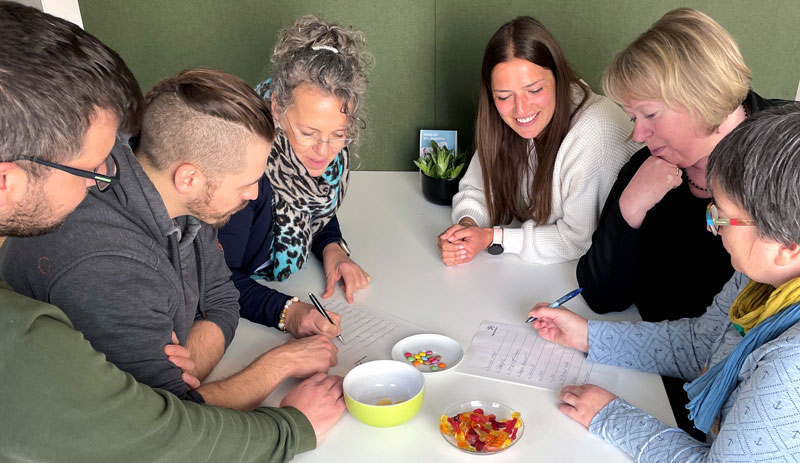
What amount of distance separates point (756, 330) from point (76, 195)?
101 centimetres

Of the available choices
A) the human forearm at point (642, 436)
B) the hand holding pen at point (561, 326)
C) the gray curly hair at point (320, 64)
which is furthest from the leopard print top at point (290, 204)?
the human forearm at point (642, 436)

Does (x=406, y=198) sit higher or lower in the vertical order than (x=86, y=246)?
lower

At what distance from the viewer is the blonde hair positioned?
132 centimetres

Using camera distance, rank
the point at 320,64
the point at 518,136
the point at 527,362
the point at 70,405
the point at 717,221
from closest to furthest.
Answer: the point at 70,405, the point at 717,221, the point at 527,362, the point at 320,64, the point at 518,136

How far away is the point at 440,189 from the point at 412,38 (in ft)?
1.82

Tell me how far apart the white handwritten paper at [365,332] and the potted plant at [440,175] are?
674mm

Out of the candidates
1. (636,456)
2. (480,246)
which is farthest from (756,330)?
(480,246)

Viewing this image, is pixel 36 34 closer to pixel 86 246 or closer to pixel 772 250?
pixel 86 246

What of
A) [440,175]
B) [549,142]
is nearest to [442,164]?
[440,175]

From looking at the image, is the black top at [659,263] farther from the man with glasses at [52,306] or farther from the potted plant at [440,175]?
the man with glasses at [52,306]

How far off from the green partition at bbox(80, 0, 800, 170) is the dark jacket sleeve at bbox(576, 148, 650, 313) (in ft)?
2.27

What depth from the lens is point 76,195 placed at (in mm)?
907

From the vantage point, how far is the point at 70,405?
0.79m

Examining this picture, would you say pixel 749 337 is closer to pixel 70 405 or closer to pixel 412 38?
pixel 70 405
